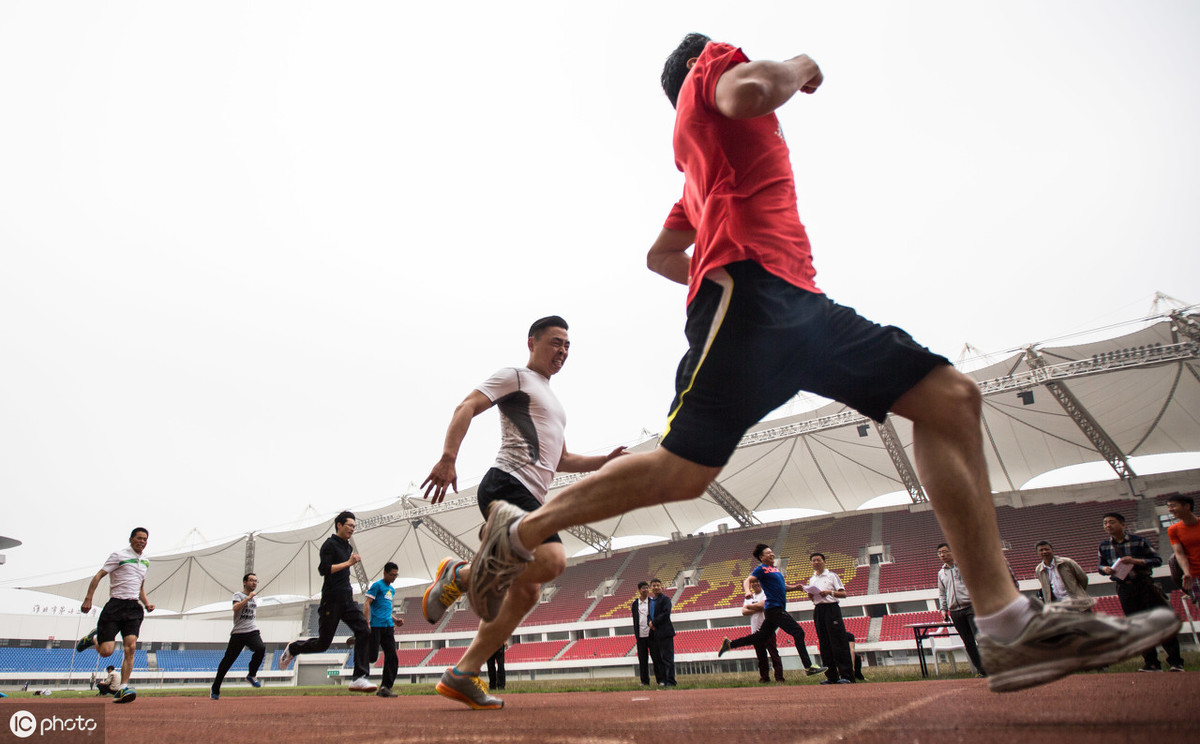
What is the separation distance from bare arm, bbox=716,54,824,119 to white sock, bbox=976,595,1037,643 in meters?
1.26

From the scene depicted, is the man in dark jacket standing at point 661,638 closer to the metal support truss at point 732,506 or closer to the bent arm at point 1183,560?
the bent arm at point 1183,560

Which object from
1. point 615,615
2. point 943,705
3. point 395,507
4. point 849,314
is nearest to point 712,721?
point 943,705

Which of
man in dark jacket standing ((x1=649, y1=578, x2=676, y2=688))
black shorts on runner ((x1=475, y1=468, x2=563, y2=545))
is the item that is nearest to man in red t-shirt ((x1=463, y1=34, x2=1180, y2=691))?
black shorts on runner ((x1=475, y1=468, x2=563, y2=545))

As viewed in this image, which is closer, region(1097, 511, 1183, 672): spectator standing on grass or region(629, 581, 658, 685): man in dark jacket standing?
region(1097, 511, 1183, 672): spectator standing on grass

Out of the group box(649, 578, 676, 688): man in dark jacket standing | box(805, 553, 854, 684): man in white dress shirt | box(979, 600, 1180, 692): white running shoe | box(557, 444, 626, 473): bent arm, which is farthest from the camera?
box(649, 578, 676, 688): man in dark jacket standing

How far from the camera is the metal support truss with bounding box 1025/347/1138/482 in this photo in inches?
689

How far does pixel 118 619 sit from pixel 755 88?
6.58 meters

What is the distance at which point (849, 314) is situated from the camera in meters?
1.65

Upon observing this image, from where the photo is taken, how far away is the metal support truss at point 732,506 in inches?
1023

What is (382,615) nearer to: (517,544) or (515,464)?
(515,464)

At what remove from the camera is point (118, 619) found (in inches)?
220
